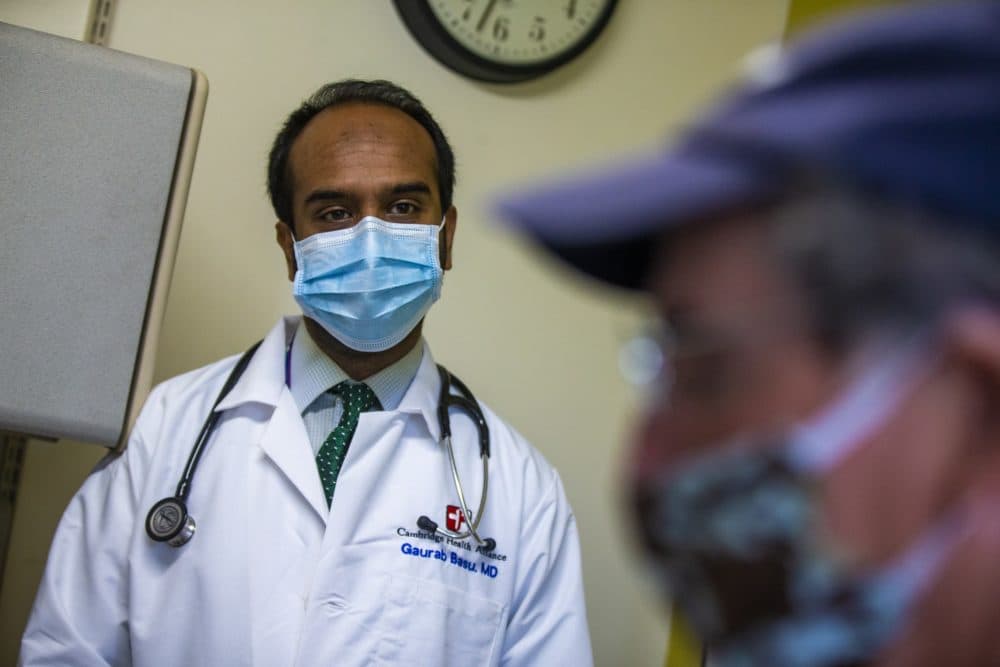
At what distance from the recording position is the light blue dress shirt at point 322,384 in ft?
4.82

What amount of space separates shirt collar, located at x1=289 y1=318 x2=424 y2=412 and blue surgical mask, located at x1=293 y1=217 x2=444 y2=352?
0.27ft

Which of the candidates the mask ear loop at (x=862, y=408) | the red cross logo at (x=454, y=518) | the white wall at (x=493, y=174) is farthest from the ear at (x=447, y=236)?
the mask ear loop at (x=862, y=408)

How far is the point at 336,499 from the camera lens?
134 cm

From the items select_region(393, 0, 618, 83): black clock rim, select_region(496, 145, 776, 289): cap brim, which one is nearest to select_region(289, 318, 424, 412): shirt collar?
select_region(393, 0, 618, 83): black clock rim

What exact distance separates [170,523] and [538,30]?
1.18 m

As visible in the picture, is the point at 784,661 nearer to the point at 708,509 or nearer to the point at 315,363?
the point at 708,509

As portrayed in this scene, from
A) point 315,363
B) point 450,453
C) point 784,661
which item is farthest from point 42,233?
point 784,661

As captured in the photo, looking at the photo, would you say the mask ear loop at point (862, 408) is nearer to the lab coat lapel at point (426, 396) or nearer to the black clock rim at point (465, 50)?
the lab coat lapel at point (426, 396)

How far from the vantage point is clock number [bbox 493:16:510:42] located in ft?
6.11

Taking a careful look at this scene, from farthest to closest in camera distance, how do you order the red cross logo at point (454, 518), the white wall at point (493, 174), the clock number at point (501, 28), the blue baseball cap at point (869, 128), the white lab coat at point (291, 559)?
the clock number at point (501, 28) → the white wall at point (493, 174) → the red cross logo at point (454, 518) → the white lab coat at point (291, 559) → the blue baseball cap at point (869, 128)

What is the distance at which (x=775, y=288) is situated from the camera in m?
0.52

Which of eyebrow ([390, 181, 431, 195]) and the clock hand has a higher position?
the clock hand

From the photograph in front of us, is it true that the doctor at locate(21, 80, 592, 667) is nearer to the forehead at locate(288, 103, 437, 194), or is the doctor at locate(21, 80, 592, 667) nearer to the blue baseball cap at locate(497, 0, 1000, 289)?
the forehead at locate(288, 103, 437, 194)

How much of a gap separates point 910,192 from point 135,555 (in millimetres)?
1178
